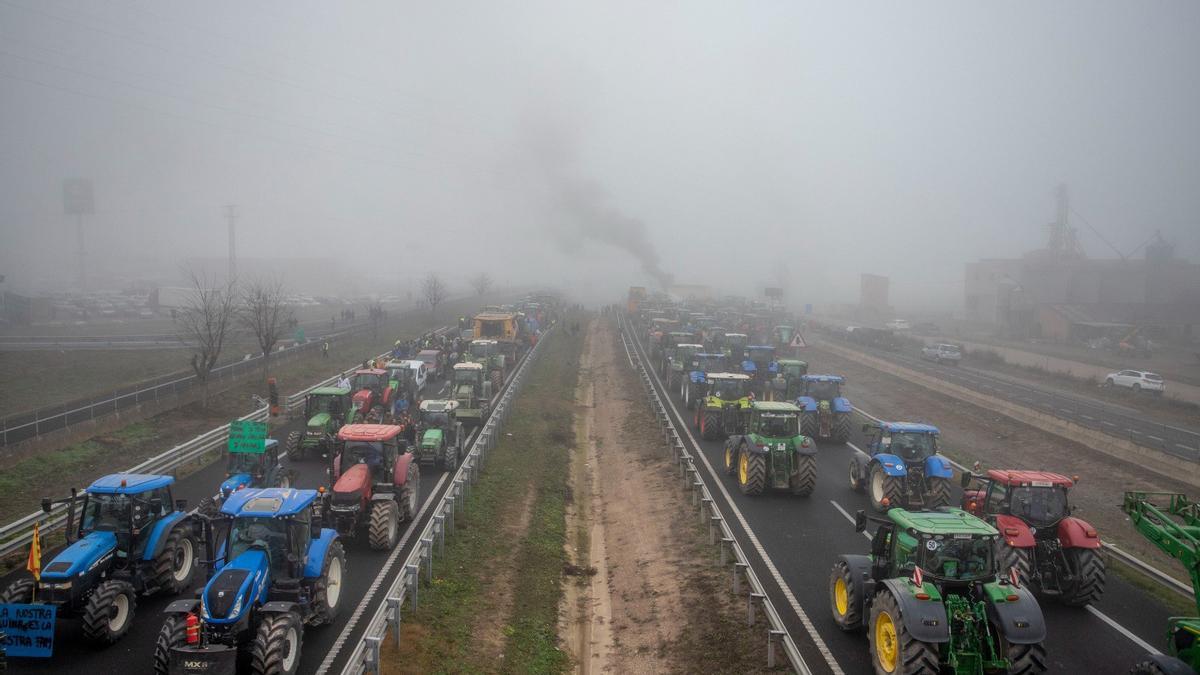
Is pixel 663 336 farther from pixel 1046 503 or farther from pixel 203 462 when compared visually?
pixel 1046 503

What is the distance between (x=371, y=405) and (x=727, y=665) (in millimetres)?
18006

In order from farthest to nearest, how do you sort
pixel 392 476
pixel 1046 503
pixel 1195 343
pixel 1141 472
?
pixel 1195 343, pixel 1141 472, pixel 392 476, pixel 1046 503

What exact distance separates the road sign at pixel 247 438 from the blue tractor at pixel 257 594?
21.0 feet

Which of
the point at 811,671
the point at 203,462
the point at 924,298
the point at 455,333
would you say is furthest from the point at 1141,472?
the point at 924,298

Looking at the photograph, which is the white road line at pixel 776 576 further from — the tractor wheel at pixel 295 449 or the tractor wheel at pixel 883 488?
the tractor wheel at pixel 295 449

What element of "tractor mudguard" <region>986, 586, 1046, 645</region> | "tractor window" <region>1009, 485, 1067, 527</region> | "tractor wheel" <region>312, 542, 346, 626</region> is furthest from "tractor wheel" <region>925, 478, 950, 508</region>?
"tractor wheel" <region>312, 542, 346, 626</region>

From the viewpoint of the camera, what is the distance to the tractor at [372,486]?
14.8 m

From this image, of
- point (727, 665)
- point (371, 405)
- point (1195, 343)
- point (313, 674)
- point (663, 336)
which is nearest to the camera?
point (313, 674)

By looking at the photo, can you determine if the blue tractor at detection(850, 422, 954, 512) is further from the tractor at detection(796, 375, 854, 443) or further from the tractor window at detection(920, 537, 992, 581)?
the tractor window at detection(920, 537, 992, 581)

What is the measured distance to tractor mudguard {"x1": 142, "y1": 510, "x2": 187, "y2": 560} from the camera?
11.9 meters

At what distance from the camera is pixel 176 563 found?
41.0ft

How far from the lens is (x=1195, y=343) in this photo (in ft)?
216

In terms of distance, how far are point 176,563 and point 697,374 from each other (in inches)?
847

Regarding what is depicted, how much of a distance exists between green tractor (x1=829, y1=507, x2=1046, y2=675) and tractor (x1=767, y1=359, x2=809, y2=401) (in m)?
16.2
